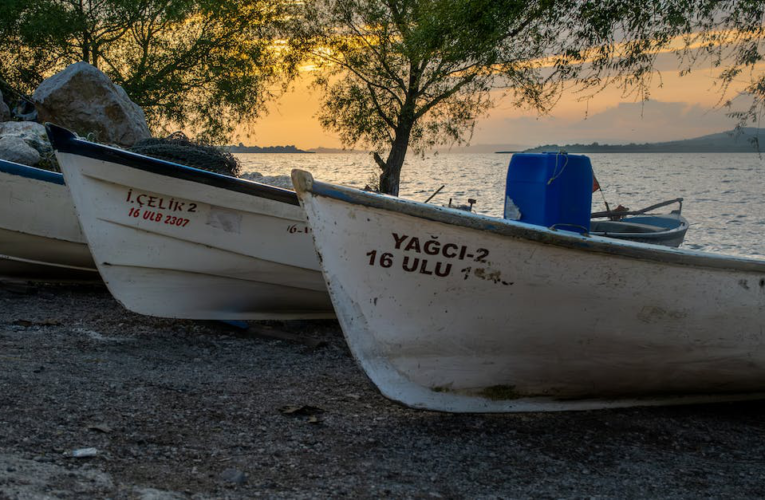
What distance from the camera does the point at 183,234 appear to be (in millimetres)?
7566

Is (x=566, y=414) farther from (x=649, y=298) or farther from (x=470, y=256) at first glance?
A: (x=470, y=256)

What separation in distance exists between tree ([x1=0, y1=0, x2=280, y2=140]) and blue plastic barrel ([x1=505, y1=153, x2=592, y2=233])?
21.0 m

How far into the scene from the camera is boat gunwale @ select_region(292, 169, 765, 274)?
15.2 feet

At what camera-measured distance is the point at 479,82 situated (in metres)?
19.3

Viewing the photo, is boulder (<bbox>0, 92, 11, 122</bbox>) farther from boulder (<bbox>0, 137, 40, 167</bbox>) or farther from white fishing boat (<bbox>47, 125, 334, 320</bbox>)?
white fishing boat (<bbox>47, 125, 334, 320</bbox>)

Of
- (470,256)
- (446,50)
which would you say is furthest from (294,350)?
(446,50)

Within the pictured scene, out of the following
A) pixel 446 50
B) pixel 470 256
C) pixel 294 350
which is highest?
pixel 446 50

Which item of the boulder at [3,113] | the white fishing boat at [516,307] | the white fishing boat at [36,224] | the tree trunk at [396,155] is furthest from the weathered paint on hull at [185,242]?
the tree trunk at [396,155]

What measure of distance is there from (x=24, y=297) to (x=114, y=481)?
6157 millimetres

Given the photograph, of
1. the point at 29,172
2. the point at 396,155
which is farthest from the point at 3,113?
the point at 396,155

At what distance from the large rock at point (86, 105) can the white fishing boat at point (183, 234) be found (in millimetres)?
10183

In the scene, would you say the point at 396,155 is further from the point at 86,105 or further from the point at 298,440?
the point at 298,440

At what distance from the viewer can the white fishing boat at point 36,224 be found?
9031 millimetres

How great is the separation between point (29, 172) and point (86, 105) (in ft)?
28.3
